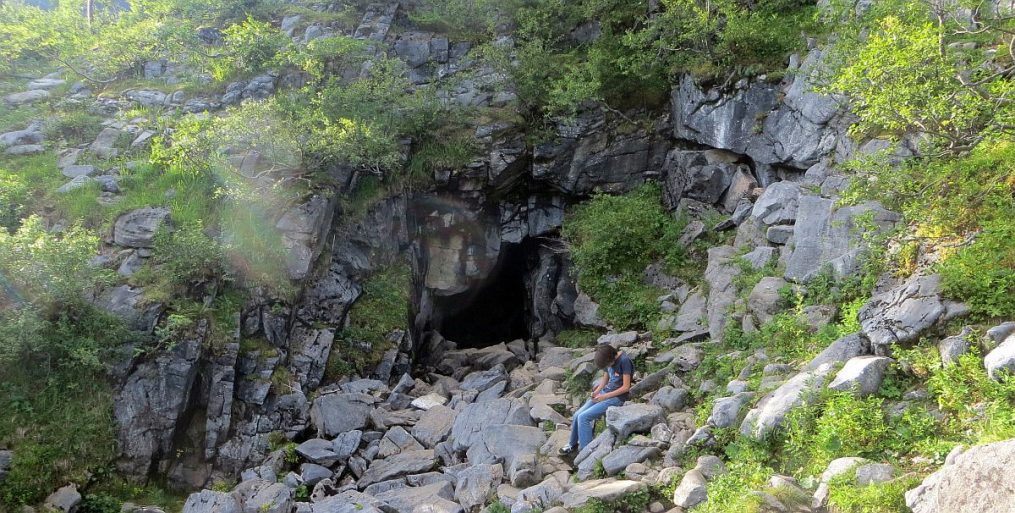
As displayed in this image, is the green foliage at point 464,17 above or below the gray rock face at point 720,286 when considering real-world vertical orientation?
above

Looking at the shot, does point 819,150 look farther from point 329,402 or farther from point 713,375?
point 329,402

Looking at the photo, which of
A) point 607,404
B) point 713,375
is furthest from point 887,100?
point 607,404

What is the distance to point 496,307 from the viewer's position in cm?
2114

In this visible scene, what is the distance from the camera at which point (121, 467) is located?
32.0 ft

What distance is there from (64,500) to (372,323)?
6.79 metres

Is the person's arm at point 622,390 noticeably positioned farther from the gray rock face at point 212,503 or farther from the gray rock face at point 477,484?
the gray rock face at point 212,503

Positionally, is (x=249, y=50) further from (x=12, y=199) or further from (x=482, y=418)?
(x=482, y=418)

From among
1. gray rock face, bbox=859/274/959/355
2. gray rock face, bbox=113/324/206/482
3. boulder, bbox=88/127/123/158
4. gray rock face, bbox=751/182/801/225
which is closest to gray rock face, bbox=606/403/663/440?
gray rock face, bbox=859/274/959/355

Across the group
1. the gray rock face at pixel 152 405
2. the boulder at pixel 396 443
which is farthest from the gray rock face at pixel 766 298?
the gray rock face at pixel 152 405

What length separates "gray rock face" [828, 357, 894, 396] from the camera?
20.7 ft

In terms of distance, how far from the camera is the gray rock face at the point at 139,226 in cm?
1163

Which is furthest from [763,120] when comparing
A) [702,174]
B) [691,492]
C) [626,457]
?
[691,492]

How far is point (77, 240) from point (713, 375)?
1092cm

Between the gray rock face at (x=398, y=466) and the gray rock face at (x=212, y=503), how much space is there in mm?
1868
